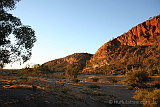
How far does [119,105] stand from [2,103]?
969 centimetres

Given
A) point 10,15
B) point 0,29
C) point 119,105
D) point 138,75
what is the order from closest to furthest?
1. point 0,29
2. point 10,15
3. point 119,105
4. point 138,75

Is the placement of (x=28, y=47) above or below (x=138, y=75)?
above

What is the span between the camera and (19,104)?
27.7ft

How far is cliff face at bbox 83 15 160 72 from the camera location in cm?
9088

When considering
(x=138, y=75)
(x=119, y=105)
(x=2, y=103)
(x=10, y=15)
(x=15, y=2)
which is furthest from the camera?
(x=138, y=75)

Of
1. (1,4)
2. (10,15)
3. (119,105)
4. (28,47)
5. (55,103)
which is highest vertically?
(1,4)

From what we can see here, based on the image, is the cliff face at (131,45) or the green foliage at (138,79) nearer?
the green foliage at (138,79)

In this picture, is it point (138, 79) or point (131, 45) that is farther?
point (131, 45)

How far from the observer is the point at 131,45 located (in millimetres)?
110500

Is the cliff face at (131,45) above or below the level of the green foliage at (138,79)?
above

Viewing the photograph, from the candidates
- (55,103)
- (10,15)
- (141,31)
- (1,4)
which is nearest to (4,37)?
(10,15)

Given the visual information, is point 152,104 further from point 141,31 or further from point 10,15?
point 141,31

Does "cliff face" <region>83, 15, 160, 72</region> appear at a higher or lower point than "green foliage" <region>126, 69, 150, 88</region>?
higher

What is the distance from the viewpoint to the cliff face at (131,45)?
90.9 m
